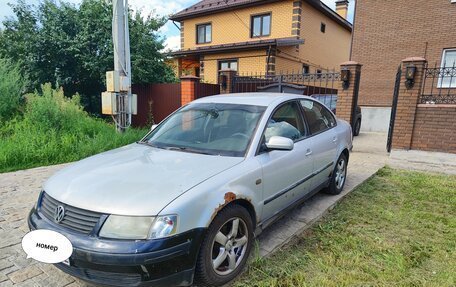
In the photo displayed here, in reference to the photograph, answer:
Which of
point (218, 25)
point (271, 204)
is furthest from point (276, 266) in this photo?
point (218, 25)

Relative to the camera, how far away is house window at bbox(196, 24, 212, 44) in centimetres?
1944

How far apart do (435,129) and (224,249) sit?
6389 mm

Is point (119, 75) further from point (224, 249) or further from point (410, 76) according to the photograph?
point (410, 76)

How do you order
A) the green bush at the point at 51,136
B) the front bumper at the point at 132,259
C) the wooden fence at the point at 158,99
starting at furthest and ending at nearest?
1. the wooden fence at the point at 158,99
2. the green bush at the point at 51,136
3. the front bumper at the point at 132,259

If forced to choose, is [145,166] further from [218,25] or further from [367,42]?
[218,25]

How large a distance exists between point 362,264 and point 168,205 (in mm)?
1952

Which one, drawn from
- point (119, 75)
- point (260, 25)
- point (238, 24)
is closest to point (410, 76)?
point (119, 75)

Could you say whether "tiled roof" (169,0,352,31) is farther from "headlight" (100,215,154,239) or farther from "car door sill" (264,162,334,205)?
"headlight" (100,215,154,239)

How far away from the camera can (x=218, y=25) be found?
18.8 metres

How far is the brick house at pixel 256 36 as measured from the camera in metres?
16.4

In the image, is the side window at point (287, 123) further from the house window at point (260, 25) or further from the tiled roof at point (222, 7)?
the tiled roof at point (222, 7)

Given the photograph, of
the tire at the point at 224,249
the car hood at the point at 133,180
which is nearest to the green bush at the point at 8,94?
the car hood at the point at 133,180

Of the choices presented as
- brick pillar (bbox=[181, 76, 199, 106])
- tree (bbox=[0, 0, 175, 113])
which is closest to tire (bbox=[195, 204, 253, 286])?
brick pillar (bbox=[181, 76, 199, 106])

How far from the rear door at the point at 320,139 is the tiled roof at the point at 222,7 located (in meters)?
14.5
